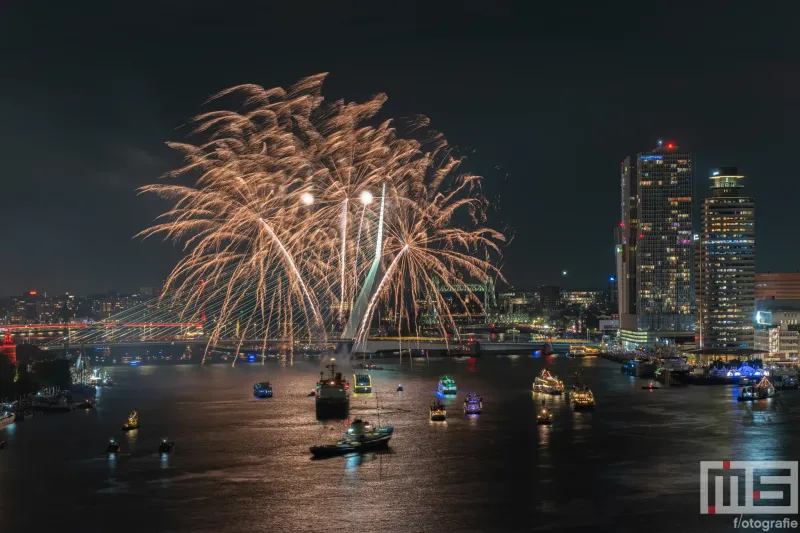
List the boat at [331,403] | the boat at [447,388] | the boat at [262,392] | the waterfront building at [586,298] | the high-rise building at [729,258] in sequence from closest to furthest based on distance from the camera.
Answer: the boat at [331,403], the boat at [262,392], the boat at [447,388], the high-rise building at [729,258], the waterfront building at [586,298]

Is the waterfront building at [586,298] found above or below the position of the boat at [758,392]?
above

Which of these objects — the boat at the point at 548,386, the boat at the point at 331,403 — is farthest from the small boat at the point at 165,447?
the boat at the point at 548,386

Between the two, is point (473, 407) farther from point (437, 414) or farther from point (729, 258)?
point (729, 258)

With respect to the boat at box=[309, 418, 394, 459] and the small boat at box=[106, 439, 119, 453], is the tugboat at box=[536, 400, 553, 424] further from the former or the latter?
the small boat at box=[106, 439, 119, 453]

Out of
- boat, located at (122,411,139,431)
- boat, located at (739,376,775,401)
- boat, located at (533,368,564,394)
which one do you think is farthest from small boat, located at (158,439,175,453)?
boat, located at (739,376,775,401)

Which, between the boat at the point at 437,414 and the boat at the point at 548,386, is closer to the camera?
the boat at the point at 437,414

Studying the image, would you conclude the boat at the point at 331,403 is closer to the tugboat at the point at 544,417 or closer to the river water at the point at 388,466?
the river water at the point at 388,466

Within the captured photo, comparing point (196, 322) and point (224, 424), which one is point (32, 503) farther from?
point (196, 322)
